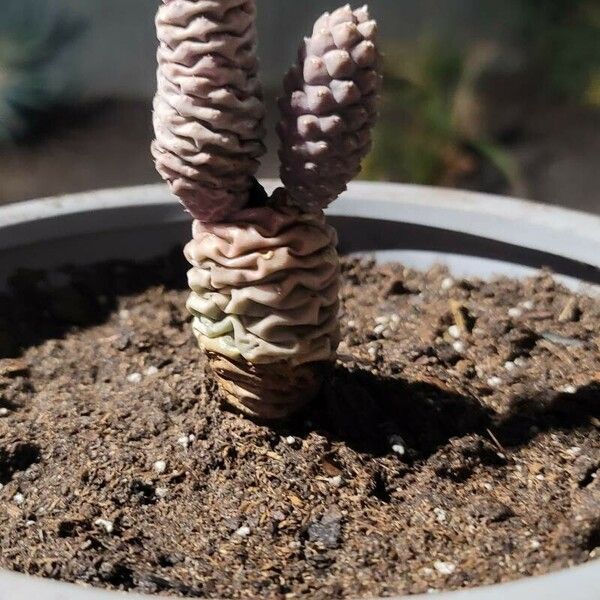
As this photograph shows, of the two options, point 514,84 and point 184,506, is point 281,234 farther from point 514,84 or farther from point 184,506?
point 514,84

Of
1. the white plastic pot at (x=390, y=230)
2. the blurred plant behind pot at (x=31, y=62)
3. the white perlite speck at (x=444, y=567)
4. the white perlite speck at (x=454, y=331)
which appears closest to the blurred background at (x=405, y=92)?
the blurred plant behind pot at (x=31, y=62)

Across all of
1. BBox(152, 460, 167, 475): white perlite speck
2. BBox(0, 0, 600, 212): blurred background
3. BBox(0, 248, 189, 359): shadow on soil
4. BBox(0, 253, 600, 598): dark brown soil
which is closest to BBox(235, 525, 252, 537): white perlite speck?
BBox(0, 253, 600, 598): dark brown soil

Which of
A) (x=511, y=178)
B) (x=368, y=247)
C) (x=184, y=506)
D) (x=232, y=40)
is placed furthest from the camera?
(x=511, y=178)

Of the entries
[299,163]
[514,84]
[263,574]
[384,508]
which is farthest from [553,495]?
[514,84]

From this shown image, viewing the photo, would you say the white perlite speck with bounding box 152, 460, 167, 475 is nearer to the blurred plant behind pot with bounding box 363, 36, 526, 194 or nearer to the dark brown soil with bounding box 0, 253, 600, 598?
the dark brown soil with bounding box 0, 253, 600, 598

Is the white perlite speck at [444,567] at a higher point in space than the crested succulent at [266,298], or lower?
lower

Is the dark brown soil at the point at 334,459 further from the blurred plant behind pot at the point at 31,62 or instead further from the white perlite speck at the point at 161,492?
the blurred plant behind pot at the point at 31,62

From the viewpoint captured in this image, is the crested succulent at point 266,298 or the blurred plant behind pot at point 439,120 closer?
the crested succulent at point 266,298
